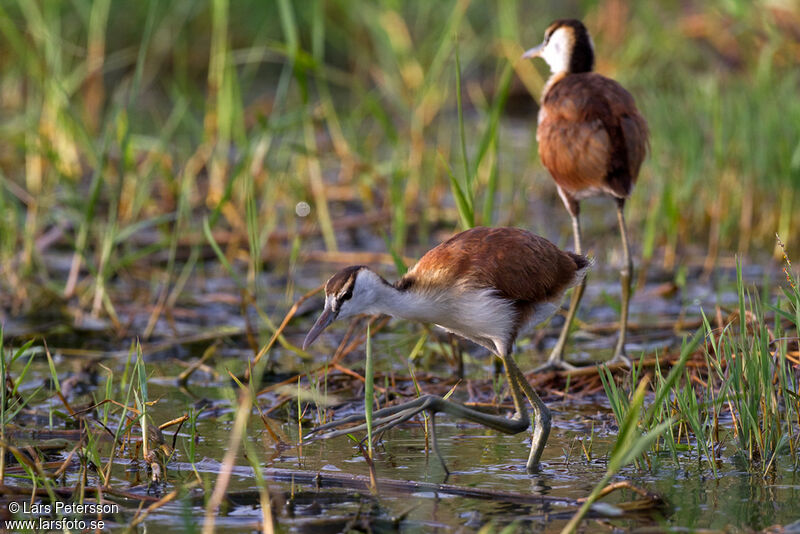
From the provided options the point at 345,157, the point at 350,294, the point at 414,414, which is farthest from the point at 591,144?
the point at 345,157

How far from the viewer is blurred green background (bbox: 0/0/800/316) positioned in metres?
6.27

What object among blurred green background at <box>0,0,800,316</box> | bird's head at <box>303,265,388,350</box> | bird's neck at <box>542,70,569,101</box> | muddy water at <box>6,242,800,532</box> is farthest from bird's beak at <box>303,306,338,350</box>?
bird's neck at <box>542,70,569,101</box>

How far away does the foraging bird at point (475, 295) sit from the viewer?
3996 millimetres

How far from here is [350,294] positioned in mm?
4020

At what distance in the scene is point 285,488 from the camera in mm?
3777

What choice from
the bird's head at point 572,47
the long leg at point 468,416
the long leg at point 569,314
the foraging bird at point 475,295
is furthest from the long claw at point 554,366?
the bird's head at point 572,47

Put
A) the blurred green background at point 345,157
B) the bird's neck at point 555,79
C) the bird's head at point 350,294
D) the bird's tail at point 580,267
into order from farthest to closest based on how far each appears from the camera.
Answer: the blurred green background at point 345,157 < the bird's neck at point 555,79 < the bird's tail at point 580,267 < the bird's head at point 350,294

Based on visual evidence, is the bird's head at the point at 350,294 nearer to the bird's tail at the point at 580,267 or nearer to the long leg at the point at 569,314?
the bird's tail at the point at 580,267

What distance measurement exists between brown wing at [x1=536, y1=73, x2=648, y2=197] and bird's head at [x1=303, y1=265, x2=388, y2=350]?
1.57 meters

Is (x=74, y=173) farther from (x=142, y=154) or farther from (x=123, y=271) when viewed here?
(x=123, y=271)

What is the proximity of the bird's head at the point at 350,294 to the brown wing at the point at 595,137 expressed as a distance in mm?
1570

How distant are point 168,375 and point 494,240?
200cm

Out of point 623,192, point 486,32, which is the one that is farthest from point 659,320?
point 486,32

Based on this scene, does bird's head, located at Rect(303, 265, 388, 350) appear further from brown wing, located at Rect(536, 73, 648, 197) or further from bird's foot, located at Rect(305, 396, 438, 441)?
brown wing, located at Rect(536, 73, 648, 197)
